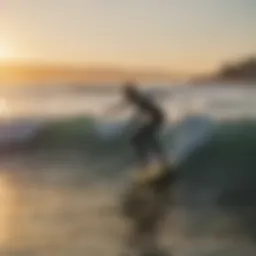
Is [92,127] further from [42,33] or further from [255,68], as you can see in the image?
[255,68]

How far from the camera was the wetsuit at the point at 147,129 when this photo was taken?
40.8 inches

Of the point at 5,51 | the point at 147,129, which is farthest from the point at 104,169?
the point at 5,51

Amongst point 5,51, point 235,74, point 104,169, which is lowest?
point 104,169

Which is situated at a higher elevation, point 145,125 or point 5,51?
point 5,51

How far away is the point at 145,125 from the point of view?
104 centimetres

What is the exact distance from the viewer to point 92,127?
1029mm

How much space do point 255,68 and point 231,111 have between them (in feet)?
0.32

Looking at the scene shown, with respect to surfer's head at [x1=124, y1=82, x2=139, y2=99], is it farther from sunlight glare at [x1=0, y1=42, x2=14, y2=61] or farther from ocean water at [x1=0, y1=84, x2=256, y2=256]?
sunlight glare at [x1=0, y1=42, x2=14, y2=61]

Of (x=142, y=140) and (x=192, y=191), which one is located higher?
(x=142, y=140)

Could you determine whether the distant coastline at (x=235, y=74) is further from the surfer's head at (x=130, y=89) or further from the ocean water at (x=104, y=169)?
the surfer's head at (x=130, y=89)

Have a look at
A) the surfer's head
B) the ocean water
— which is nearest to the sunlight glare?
the ocean water

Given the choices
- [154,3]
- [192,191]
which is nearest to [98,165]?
[192,191]

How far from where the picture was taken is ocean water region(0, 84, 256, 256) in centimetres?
100

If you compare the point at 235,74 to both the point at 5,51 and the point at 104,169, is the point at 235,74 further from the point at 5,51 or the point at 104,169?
the point at 5,51
